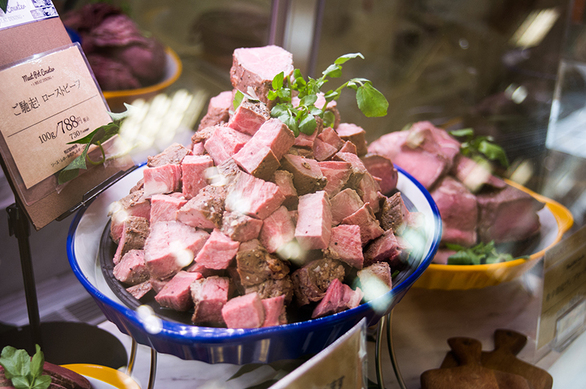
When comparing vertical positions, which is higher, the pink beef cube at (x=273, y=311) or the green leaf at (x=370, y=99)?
the green leaf at (x=370, y=99)

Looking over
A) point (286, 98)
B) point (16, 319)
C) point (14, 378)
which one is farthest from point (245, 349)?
point (16, 319)

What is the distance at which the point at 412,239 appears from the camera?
0.82 m

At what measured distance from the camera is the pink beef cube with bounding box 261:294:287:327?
0.62 m

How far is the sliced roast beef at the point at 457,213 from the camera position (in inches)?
46.9

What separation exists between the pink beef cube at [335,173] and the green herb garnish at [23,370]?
54 centimetres

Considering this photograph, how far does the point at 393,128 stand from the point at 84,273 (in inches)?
49.1

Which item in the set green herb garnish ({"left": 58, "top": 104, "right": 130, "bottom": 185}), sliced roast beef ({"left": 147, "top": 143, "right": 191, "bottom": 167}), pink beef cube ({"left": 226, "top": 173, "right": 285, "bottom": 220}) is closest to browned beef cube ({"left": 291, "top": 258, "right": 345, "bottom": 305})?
pink beef cube ({"left": 226, "top": 173, "right": 285, "bottom": 220})

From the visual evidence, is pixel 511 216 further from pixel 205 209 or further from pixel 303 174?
pixel 205 209

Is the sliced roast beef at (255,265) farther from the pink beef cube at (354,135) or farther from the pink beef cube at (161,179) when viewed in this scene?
the pink beef cube at (354,135)

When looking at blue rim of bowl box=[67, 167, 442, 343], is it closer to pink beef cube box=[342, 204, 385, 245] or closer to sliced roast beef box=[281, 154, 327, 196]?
pink beef cube box=[342, 204, 385, 245]

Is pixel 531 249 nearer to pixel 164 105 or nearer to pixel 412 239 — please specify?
pixel 412 239

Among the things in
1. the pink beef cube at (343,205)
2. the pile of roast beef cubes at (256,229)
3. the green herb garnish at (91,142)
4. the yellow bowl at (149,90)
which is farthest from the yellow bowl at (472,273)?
the yellow bowl at (149,90)

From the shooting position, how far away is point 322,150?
→ 830 mm

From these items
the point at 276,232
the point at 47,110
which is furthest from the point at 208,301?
the point at 47,110
